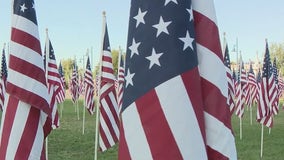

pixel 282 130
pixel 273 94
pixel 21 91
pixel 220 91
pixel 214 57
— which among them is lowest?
pixel 282 130

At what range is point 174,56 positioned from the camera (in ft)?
10.4

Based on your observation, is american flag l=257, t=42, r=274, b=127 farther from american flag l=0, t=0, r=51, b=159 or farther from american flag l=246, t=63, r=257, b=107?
american flag l=246, t=63, r=257, b=107

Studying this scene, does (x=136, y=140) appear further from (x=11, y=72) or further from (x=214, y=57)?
(x=11, y=72)

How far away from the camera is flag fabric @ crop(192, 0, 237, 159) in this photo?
3268mm

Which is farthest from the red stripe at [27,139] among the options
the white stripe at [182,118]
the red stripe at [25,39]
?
the white stripe at [182,118]

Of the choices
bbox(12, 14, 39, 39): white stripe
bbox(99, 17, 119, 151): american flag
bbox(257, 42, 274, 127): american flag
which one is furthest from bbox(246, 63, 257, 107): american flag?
bbox(12, 14, 39, 39): white stripe

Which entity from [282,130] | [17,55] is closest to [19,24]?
[17,55]

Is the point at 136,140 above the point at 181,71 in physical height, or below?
below

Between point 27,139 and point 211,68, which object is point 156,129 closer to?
point 211,68

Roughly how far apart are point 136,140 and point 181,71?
60cm

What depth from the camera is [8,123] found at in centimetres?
493

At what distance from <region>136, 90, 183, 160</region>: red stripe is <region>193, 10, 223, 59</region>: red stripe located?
567 mm

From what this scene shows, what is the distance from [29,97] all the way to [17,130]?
388mm

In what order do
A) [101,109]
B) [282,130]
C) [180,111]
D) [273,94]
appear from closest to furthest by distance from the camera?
[180,111] → [101,109] → [273,94] → [282,130]
